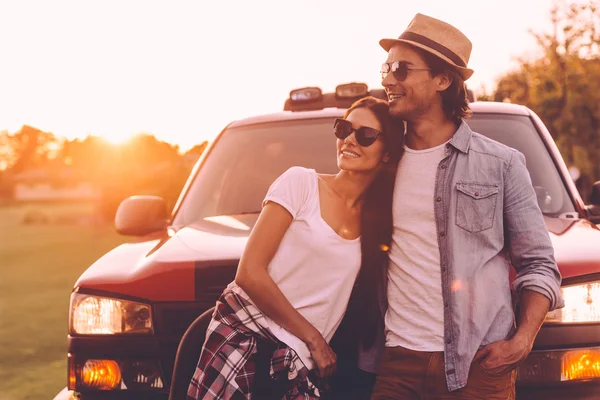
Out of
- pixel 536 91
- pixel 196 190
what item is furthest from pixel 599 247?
pixel 536 91

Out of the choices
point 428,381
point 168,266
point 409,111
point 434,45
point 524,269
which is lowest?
point 428,381

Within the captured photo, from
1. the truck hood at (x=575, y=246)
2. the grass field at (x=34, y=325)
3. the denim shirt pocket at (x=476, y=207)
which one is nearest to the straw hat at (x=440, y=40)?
the denim shirt pocket at (x=476, y=207)

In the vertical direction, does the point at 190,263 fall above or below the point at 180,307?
above

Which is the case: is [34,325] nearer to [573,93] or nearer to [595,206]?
[595,206]

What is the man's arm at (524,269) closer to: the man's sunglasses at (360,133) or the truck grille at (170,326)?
the man's sunglasses at (360,133)

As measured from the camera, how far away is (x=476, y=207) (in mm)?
2615

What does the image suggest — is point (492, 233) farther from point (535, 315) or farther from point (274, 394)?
point (274, 394)

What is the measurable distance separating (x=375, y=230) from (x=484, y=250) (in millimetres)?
354

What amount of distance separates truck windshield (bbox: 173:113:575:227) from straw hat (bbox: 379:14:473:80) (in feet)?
4.42

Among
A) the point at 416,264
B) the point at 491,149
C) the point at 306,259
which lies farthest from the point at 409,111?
the point at 306,259

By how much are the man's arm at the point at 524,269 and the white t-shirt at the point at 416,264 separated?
19 centimetres

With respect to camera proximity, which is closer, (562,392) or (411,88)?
(411,88)

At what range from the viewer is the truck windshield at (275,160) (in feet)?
13.7

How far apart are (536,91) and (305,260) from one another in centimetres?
3164
